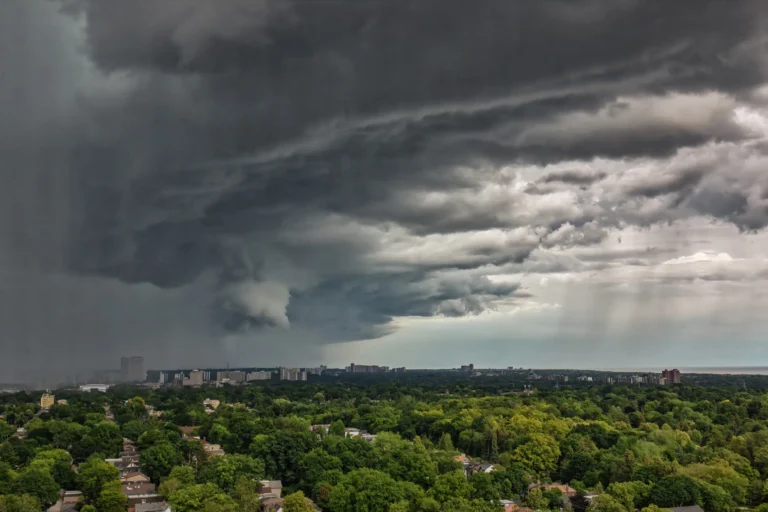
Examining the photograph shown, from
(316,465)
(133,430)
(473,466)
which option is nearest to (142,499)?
(316,465)

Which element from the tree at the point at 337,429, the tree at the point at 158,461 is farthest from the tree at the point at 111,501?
the tree at the point at 337,429

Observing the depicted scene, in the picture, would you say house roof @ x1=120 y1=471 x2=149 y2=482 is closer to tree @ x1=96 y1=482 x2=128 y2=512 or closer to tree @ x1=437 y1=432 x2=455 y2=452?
tree @ x1=96 y1=482 x2=128 y2=512

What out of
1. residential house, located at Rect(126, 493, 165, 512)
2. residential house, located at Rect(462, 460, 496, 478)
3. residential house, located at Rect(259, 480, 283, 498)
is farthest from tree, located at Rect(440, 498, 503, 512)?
residential house, located at Rect(126, 493, 165, 512)

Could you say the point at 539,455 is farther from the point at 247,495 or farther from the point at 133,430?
the point at 133,430

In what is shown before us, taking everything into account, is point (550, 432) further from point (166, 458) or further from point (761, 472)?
point (166, 458)

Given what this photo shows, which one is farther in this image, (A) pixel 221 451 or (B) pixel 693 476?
(A) pixel 221 451

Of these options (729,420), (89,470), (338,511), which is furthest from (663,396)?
(89,470)
